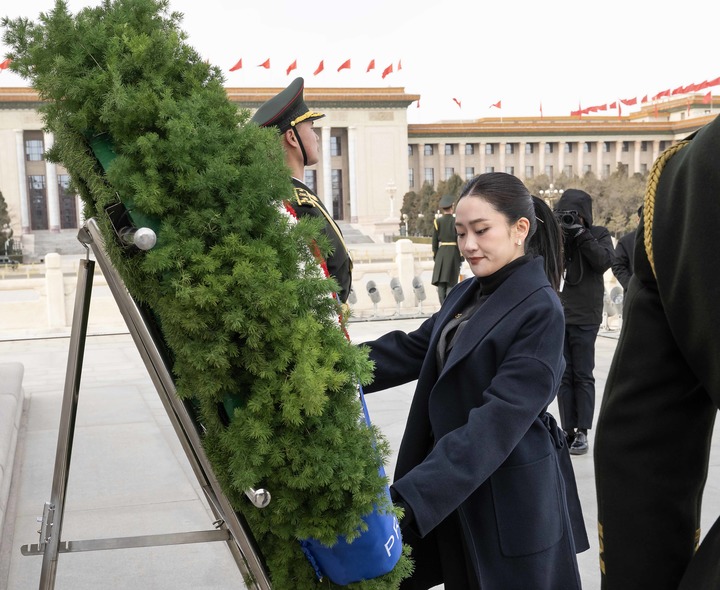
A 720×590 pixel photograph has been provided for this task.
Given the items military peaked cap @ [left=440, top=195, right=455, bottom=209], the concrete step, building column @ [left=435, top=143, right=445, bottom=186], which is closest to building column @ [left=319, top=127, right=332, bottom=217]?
the concrete step

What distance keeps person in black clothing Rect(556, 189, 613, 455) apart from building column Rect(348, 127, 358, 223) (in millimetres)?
53814

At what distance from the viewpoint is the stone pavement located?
3.24m

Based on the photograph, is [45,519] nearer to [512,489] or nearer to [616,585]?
[512,489]

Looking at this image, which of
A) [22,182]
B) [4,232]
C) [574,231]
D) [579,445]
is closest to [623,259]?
[574,231]

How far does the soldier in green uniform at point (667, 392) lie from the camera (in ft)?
2.68

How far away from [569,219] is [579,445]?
4.52 ft

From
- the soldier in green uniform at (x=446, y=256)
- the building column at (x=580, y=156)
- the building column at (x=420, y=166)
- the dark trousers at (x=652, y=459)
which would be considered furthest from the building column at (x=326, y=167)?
the dark trousers at (x=652, y=459)

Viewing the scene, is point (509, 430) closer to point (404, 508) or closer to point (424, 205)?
point (404, 508)

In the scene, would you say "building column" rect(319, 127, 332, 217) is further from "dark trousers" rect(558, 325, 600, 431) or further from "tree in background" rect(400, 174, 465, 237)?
"dark trousers" rect(558, 325, 600, 431)

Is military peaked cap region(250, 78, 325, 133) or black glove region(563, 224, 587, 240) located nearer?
military peaked cap region(250, 78, 325, 133)

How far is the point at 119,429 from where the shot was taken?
570 centimetres

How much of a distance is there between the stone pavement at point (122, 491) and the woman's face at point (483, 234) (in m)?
1.70

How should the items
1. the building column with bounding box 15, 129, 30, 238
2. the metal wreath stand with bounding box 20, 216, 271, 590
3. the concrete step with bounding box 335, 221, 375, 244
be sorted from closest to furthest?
the metal wreath stand with bounding box 20, 216, 271, 590 < the concrete step with bounding box 335, 221, 375, 244 < the building column with bounding box 15, 129, 30, 238

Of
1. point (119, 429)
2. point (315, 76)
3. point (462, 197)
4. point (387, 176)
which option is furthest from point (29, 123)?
point (462, 197)
